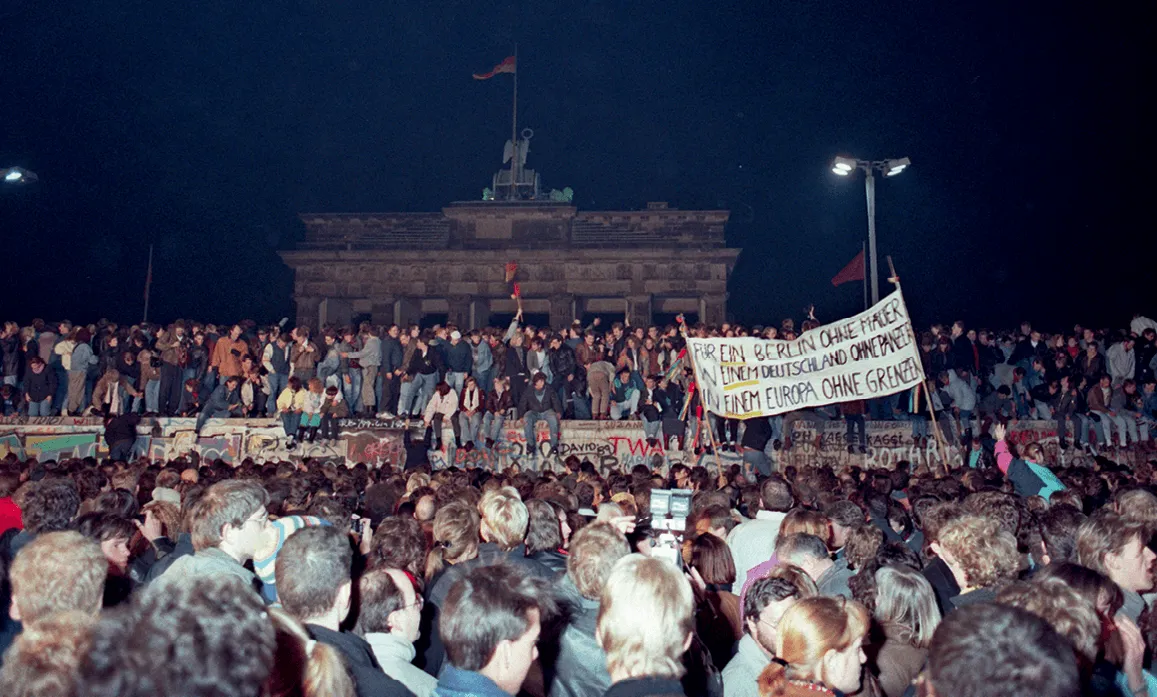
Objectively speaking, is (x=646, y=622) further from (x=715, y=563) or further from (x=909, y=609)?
(x=715, y=563)

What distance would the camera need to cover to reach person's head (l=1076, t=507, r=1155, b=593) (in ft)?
16.3

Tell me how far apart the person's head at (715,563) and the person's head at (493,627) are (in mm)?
2797

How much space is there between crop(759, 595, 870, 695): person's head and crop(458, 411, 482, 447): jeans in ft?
52.5

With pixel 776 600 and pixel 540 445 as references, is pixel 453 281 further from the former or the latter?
pixel 776 600

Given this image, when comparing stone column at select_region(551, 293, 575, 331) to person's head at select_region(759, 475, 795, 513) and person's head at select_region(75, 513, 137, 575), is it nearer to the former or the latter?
person's head at select_region(759, 475, 795, 513)

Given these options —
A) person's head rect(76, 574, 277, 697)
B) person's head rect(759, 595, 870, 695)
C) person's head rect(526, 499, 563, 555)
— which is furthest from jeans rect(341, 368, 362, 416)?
person's head rect(76, 574, 277, 697)

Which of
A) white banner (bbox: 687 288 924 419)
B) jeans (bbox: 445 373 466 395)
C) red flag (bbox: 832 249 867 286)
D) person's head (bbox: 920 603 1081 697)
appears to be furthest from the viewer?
red flag (bbox: 832 249 867 286)

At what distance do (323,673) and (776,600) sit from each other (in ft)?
8.27

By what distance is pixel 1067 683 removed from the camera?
2406mm

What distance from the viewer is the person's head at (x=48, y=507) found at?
6.39 meters

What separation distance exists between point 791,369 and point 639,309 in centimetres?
1755

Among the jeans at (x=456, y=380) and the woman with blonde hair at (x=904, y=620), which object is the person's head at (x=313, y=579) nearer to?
the woman with blonde hair at (x=904, y=620)

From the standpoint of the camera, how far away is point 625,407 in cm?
2033

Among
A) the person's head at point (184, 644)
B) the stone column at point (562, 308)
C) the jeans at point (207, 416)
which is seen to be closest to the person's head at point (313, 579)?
the person's head at point (184, 644)
